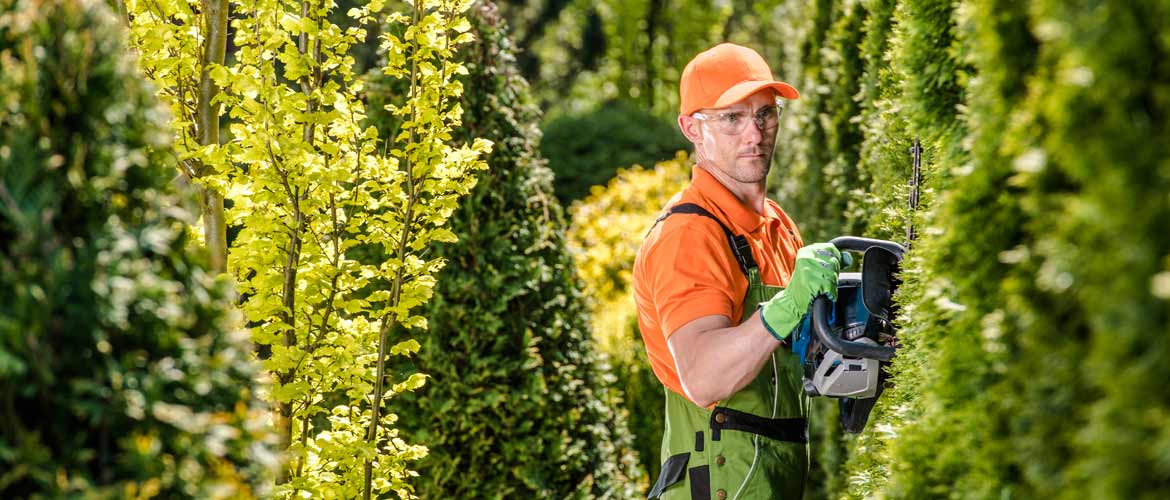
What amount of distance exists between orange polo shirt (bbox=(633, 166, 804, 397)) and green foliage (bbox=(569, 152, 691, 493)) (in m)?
1.65

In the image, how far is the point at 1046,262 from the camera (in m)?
1.37

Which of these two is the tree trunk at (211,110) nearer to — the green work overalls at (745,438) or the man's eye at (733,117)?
the green work overalls at (745,438)

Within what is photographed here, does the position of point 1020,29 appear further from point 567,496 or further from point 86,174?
point 567,496

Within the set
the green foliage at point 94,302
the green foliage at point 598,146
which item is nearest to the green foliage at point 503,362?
the green foliage at point 94,302

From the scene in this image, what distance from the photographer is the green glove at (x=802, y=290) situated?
2543mm

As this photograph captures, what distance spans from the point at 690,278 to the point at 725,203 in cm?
37

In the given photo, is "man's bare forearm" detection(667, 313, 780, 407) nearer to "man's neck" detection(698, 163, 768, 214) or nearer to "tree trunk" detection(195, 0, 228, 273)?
"man's neck" detection(698, 163, 768, 214)

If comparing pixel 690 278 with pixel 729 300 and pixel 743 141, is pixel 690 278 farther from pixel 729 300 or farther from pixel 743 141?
pixel 743 141

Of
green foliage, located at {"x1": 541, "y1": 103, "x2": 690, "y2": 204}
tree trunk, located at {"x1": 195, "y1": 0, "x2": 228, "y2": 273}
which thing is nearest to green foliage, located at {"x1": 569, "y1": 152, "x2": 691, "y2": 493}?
tree trunk, located at {"x1": 195, "y1": 0, "x2": 228, "y2": 273}

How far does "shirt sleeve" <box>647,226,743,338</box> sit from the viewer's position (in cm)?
275

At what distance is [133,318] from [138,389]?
115 mm

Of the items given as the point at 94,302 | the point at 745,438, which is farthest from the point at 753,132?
the point at 94,302

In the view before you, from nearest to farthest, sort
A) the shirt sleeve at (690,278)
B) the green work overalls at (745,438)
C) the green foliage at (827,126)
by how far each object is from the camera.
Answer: the shirt sleeve at (690,278)
the green work overalls at (745,438)
the green foliage at (827,126)

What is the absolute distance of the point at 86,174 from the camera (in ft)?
5.03
